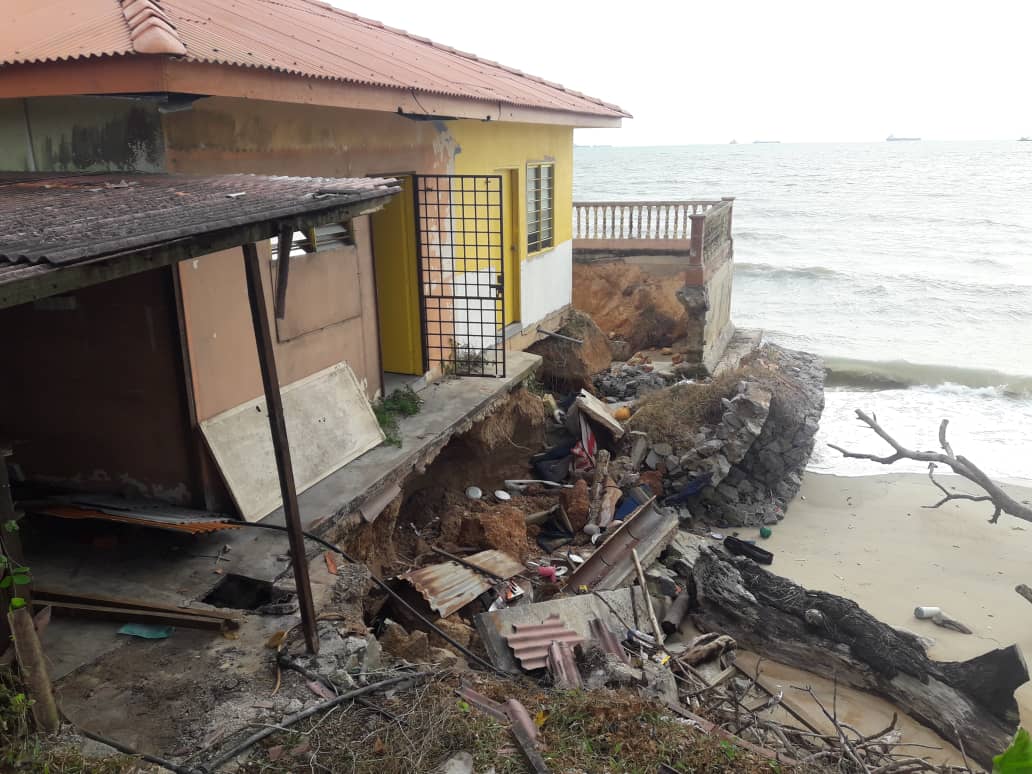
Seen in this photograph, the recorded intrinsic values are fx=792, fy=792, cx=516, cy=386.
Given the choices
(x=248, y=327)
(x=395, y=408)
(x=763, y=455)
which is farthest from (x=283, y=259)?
(x=763, y=455)

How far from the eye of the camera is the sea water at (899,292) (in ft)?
60.8

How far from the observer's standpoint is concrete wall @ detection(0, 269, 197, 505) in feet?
19.4

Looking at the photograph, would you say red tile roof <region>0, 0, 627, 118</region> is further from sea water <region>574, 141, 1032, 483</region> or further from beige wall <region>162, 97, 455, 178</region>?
sea water <region>574, 141, 1032, 483</region>

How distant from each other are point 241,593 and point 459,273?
5969mm

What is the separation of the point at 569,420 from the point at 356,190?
7.54 m

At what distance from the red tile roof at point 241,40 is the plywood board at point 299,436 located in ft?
8.84

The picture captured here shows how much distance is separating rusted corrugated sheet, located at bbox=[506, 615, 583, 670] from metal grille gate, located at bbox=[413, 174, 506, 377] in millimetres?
4064

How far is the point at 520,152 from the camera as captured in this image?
1234cm

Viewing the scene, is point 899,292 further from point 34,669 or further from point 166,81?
point 34,669

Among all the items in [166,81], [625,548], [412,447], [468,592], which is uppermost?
→ [166,81]

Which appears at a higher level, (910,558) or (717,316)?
(717,316)

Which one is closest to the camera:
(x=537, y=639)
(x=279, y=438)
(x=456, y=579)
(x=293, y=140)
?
(x=279, y=438)

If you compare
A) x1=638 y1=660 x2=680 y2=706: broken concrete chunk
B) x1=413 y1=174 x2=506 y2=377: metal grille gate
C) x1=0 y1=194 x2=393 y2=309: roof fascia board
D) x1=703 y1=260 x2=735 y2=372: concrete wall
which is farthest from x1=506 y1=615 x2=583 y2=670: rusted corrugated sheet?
x1=703 y1=260 x2=735 y2=372: concrete wall

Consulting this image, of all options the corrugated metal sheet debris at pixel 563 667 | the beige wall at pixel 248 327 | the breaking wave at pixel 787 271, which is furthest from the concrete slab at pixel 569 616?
the breaking wave at pixel 787 271
